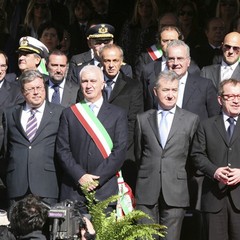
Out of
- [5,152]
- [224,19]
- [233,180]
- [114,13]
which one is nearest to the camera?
[233,180]

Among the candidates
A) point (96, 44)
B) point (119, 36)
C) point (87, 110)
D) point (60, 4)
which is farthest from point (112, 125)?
point (60, 4)

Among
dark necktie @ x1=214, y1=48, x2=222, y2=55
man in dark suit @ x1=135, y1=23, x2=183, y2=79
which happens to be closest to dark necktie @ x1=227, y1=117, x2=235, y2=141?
man in dark suit @ x1=135, y1=23, x2=183, y2=79

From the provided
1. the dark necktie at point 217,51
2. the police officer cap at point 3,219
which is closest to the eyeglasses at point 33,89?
the police officer cap at point 3,219

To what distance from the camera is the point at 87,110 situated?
12.0 meters

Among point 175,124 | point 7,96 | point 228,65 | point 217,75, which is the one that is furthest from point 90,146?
point 228,65

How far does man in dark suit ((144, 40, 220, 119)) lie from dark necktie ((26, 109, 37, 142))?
145 centimetres

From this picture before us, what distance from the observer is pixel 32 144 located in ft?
39.3

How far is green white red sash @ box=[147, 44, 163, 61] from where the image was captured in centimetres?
1382

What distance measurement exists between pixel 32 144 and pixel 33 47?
196 cm

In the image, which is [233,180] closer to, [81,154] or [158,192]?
[158,192]

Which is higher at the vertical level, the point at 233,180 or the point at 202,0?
the point at 202,0

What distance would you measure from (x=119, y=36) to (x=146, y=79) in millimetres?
2557

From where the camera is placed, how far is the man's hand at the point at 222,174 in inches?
449

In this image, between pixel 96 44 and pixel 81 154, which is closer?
pixel 81 154
